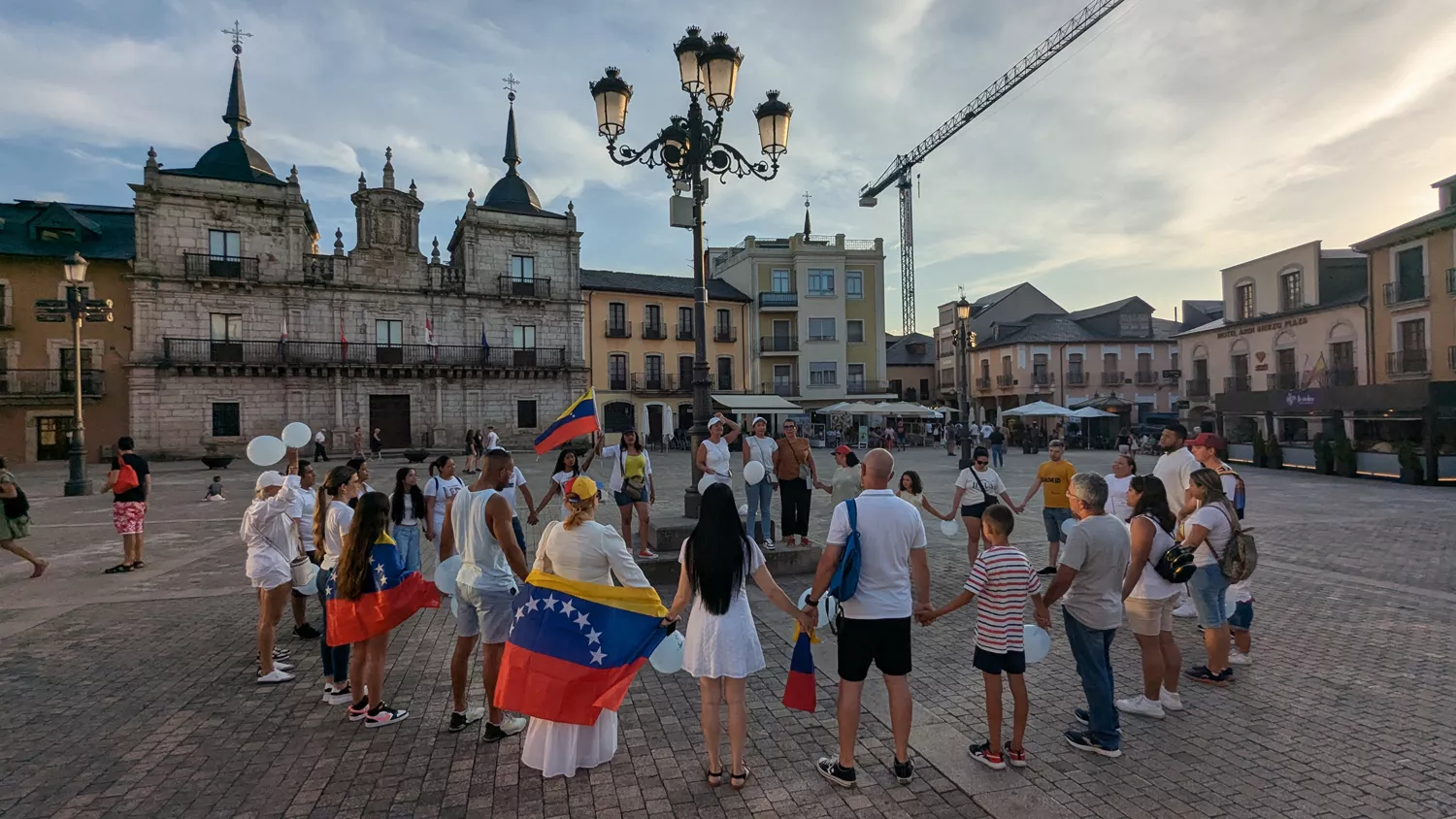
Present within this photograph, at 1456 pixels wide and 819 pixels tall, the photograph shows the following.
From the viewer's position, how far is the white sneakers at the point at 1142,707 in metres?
4.47

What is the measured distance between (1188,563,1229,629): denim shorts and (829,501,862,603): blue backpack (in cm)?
301

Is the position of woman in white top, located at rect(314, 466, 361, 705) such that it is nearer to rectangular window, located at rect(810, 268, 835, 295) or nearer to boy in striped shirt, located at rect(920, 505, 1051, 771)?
boy in striped shirt, located at rect(920, 505, 1051, 771)

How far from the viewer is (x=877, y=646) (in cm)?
362

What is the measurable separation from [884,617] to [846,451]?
440cm

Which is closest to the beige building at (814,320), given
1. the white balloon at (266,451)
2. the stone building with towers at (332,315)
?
the stone building with towers at (332,315)

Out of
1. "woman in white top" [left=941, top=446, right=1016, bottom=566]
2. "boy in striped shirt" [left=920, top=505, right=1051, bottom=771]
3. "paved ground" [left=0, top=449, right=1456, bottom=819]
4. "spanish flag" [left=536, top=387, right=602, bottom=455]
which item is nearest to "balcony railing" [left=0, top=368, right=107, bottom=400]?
"paved ground" [left=0, top=449, right=1456, bottom=819]

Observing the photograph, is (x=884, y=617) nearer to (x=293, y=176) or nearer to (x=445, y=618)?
(x=445, y=618)

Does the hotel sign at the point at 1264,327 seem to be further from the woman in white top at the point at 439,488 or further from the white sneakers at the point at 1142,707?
the woman in white top at the point at 439,488

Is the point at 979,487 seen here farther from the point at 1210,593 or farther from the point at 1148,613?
the point at 1148,613

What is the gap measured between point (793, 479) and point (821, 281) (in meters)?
37.3

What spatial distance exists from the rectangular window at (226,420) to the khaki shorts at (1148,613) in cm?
3796

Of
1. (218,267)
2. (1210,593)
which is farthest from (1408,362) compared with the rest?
(218,267)

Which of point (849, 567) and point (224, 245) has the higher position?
point (224, 245)

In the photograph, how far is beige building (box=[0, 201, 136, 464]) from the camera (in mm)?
29634
